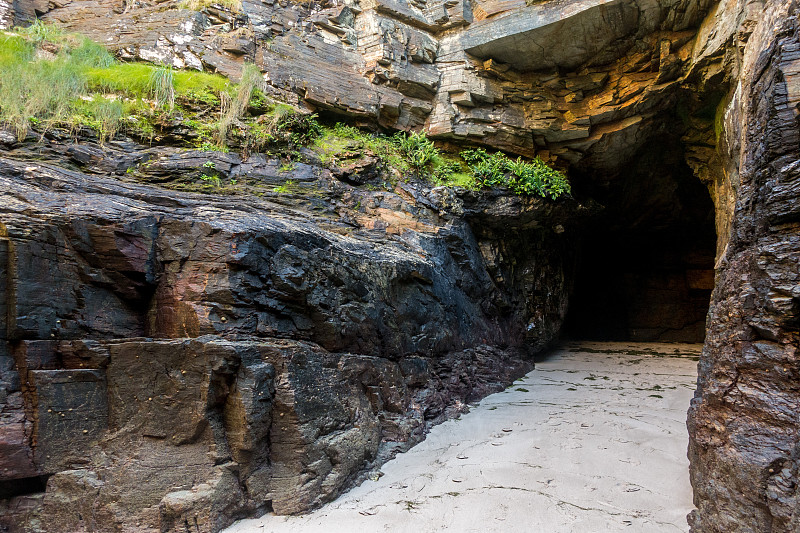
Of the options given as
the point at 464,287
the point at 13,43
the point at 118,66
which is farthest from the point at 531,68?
the point at 13,43

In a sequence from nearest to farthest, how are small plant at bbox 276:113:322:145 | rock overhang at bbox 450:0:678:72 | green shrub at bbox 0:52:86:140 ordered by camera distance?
1. green shrub at bbox 0:52:86:140
2. small plant at bbox 276:113:322:145
3. rock overhang at bbox 450:0:678:72

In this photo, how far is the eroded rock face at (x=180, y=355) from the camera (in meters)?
3.31

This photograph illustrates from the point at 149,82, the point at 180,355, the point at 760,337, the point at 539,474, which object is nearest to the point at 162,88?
the point at 149,82

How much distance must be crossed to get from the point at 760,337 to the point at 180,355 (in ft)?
14.3

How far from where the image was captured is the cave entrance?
11156 millimetres

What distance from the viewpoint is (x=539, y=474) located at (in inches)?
171

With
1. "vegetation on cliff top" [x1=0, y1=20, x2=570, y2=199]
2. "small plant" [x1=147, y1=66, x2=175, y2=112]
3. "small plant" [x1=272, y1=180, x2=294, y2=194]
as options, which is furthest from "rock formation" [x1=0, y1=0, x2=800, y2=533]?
"small plant" [x1=147, y1=66, x2=175, y2=112]

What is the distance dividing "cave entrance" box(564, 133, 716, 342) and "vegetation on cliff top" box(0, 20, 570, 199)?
423 centimetres

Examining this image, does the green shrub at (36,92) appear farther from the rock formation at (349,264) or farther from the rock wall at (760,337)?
the rock wall at (760,337)

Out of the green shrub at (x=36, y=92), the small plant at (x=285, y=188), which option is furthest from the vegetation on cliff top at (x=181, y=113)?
the small plant at (x=285, y=188)

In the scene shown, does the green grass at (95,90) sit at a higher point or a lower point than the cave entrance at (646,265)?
higher

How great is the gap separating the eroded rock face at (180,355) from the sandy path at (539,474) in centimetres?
36

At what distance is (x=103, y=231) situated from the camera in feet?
12.5

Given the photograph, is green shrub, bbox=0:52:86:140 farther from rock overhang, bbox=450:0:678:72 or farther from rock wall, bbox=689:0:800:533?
rock wall, bbox=689:0:800:533
